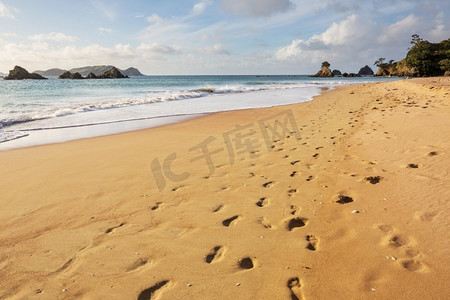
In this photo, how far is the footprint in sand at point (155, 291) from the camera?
2.06m

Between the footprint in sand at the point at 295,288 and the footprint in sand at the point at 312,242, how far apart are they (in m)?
0.47

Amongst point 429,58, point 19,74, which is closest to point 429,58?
point 429,58

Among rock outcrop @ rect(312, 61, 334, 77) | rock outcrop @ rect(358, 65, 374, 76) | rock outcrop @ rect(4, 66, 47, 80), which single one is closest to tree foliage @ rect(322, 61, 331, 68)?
rock outcrop @ rect(312, 61, 334, 77)

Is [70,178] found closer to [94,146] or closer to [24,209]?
[24,209]

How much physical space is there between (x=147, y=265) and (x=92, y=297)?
487 millimetres

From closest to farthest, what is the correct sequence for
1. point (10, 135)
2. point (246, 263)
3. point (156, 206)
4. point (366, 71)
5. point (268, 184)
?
point (246, 263) < point (156, 206) < point (268, 184) < point (10, 135) < point (366, 71)

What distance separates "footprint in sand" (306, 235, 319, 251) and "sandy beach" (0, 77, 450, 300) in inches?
0.6

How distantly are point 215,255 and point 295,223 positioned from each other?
1037mm

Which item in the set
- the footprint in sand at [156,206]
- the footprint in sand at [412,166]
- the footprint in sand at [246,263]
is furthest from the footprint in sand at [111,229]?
the footprint in sand at [412,166]

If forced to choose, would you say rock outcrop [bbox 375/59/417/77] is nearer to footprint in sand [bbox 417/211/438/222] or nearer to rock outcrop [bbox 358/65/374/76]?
rock outcrop [bbox 358/65/374/76]

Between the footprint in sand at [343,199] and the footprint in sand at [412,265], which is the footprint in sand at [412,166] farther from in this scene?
the footprint in sand at [412,265]

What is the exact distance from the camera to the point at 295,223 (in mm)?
2988

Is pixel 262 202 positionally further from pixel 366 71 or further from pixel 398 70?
pixel 366 71

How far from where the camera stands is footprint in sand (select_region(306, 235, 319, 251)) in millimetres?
2542
